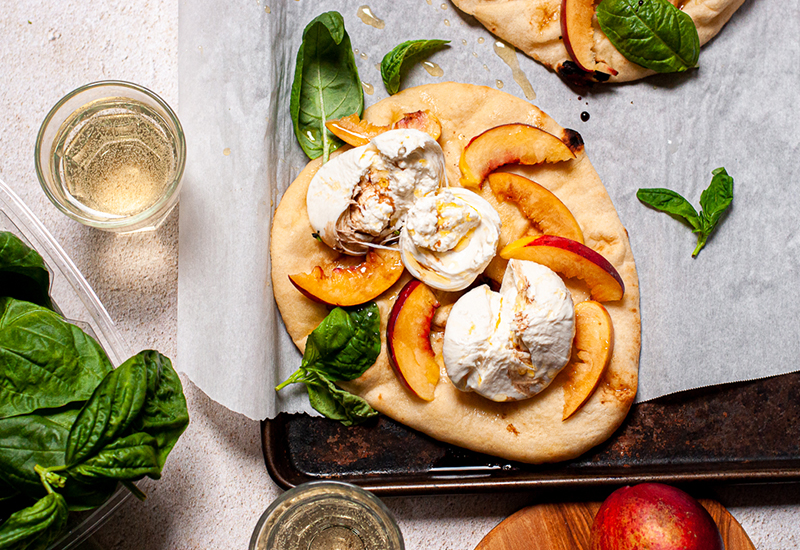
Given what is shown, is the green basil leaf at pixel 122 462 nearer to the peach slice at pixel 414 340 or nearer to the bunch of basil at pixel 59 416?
the bunch of basil at pixel 59 416

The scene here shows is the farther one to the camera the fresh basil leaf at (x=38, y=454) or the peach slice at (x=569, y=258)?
the peach slice at (x=569, y=258)

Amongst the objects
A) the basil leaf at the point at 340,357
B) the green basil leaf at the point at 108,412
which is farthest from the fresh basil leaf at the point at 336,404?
the green basil leaf at the point at 108,412

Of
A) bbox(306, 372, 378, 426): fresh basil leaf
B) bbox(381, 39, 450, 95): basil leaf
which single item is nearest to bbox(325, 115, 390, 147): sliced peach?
bbox(381, 39, 450, 95): basil leaf

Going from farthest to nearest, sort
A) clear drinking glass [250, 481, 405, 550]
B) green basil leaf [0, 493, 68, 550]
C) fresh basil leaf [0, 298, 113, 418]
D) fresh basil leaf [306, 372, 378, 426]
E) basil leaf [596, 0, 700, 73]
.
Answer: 1. basil leaf [596, 0, 700, 73]
2. fresh basil leaf [306, 372, 378, 426]
3. clear drinking glass [250, 481, 405, 550]
4. fresh basil leaf [0, 298, 113, 418]
5. green basil leaf [0, 493, 68, 550]

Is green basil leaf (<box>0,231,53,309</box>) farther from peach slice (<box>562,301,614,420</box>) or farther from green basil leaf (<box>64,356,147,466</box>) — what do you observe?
peach slice (<box>562,301,614,420</box>)

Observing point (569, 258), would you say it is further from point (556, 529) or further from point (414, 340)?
point (556, 529)

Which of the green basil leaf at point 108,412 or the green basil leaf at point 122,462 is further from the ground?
the green basil leaf at point 108,412

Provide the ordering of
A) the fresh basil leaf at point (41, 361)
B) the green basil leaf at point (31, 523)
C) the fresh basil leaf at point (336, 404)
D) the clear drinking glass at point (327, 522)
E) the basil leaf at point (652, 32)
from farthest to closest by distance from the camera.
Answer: the basil leaf at point (652, 32)
the fresh basil leaf at point (336, 404)
the clear drinking glass at point (327, 522)
the fresh basil leaf at point (41, 361)
the green basil leaf at point (31, 523)
